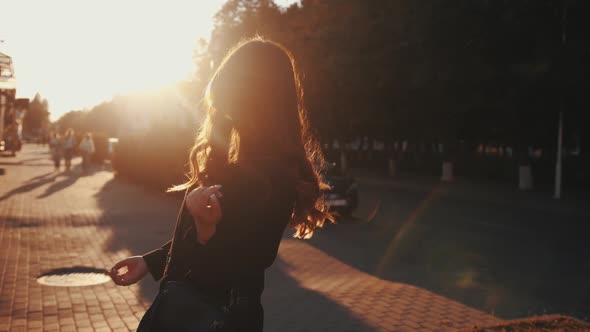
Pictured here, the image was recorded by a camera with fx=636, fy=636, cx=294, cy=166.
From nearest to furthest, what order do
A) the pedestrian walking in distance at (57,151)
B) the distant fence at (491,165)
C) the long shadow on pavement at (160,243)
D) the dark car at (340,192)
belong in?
the long shadow on pavement at (160,243) < the dark car at (340,192) < the distant fence at (491,165) < the pedestrian walking in distance at (57,151)

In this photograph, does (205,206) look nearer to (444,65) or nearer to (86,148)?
(444,65)

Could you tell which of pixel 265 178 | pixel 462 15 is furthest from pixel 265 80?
pixel 462 15

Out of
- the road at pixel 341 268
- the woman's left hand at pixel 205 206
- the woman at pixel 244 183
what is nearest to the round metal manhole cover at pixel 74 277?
the road at pixel 341 268

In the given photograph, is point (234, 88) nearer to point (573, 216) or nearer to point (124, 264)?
point (124, 264)

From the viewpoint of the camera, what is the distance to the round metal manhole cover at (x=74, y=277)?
7.15m

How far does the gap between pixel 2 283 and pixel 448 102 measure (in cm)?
1922

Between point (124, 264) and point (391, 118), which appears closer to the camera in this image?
point (124, 264)

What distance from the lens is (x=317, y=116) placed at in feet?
121

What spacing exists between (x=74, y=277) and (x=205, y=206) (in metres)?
6.39

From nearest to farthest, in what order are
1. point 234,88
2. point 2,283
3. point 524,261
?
point 234,88
point 2,283
point 524,261

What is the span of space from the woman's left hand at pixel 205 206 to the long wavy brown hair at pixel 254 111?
209 mm

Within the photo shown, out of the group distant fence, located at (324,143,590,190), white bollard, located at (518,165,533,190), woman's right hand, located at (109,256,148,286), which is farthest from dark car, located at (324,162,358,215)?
woman's right hand, located at (109,256,148,286)

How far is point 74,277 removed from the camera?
24.6 ft

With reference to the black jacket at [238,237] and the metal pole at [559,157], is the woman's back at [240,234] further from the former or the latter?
the metal pole at [559,157]
